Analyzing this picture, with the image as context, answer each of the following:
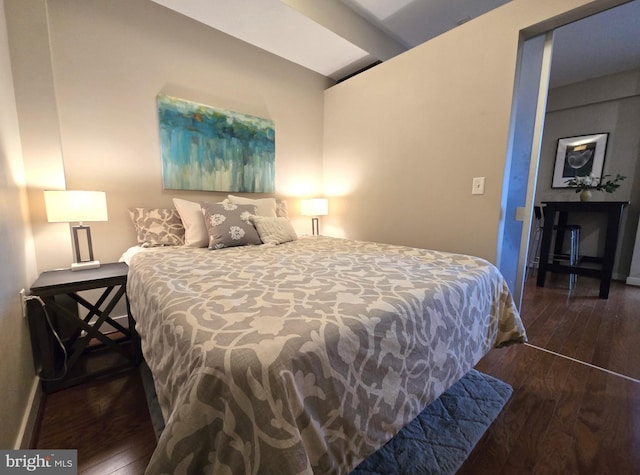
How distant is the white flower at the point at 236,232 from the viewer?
6.28 ft

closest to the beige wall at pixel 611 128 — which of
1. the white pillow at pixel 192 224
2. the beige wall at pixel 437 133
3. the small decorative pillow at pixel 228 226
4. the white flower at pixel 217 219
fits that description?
the beige wall at pixel 437 133

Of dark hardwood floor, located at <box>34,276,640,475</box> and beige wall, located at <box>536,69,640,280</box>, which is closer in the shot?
dark hardwood floor, located at <box>34,276,640,475</box>

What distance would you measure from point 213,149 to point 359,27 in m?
1.76

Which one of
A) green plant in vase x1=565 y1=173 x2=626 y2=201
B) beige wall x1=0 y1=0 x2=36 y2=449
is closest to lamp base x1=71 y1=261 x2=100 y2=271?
beige wall x1=0 y1=0 x2=36 y2=449

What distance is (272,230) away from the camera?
2111mm

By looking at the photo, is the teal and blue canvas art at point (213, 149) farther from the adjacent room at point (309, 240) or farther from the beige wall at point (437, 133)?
the beige wall at point (437, 133)

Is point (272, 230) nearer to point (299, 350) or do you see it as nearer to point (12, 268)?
point (12, 268)

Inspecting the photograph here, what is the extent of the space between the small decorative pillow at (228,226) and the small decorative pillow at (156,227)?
277 millimetres

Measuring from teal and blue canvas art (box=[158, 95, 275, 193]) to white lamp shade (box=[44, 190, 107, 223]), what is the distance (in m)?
0.65

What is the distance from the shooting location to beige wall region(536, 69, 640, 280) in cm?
325

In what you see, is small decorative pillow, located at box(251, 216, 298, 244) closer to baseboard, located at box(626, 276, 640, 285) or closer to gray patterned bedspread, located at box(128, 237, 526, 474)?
gray patterned bedspread, located at box(128, 237, 526, 474)

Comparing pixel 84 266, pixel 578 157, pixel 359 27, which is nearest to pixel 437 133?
pixel 359 27

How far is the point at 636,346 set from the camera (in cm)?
184

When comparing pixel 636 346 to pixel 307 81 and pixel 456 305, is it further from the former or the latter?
pixel 307 81
